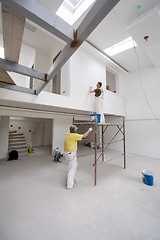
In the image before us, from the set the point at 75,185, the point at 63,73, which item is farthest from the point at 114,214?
the point at 63,73

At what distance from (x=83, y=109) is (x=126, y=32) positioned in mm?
3028

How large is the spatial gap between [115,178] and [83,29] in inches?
135

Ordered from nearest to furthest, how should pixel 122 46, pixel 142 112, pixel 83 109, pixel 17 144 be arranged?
pixel 83 109 → pixel 122 46 → pixel 142 112 → pixel 17 144

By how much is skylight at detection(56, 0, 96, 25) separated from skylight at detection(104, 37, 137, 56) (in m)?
1.81

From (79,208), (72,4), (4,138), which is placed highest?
(72,4)

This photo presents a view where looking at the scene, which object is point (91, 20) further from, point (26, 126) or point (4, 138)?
point (26, 126)

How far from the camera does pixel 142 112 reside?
5469 millimetres

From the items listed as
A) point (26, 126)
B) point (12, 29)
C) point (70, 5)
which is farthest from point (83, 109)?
point (26, 126)

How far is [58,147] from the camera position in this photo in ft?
Answer: 16.6

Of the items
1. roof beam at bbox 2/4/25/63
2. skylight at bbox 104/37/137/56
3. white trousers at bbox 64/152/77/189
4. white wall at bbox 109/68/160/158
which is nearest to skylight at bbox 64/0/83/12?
skylight at bbox 104/37/137/56

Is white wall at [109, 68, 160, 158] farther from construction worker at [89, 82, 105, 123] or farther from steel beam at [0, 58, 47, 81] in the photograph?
steel beam at [0, 58, 47, 81]

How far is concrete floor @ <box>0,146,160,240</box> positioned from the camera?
1486 millimetres

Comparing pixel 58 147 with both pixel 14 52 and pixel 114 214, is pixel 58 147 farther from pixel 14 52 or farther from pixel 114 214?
pixel 14 52

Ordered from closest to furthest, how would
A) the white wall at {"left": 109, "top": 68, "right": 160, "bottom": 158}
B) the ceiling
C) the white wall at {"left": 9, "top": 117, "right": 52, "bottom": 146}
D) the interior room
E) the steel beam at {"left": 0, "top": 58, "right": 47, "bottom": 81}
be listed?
the interior room
the steel beam at {"left": 0, "top": 58, "right": 47, "bottom": 81}
the ceiling
the white wall at {"left": 109, "top": 68, "right": 160, "bottom": 158}
the white wall at {"left": 9, "top": 117, "right": 52, "bottom": 146}
